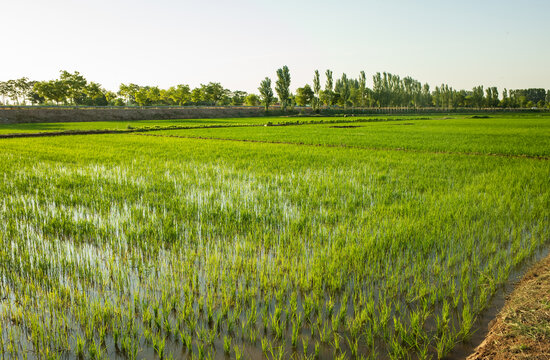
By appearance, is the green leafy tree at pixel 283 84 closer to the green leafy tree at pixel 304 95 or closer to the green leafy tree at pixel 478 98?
the green leafy tree at pixel 304 95

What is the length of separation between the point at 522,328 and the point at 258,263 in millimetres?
2549

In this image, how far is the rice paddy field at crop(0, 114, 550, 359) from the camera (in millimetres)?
2783

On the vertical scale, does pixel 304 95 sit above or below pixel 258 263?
above

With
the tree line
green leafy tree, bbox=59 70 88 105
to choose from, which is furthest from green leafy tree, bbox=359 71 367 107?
green leafy tree, bbox=59 70 88 105

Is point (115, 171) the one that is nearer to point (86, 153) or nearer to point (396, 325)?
point (86, 153)

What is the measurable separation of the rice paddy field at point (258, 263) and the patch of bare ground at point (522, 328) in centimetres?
21

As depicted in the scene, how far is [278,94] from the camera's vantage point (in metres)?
75.4

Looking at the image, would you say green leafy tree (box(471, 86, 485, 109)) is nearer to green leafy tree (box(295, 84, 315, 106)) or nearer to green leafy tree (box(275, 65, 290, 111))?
green leafy tree (box(295, 84, 315, 106))

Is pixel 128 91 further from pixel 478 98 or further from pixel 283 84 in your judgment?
pixel 478 98

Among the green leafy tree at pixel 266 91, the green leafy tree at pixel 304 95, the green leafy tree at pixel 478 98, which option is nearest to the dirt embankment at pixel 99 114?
the green leafy tree at pixel 266 91

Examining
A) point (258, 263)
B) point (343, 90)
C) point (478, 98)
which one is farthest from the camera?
point (478, 98)

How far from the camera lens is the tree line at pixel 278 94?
71188 mm

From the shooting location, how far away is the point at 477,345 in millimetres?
2742

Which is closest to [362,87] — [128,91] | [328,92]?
[328,92]
